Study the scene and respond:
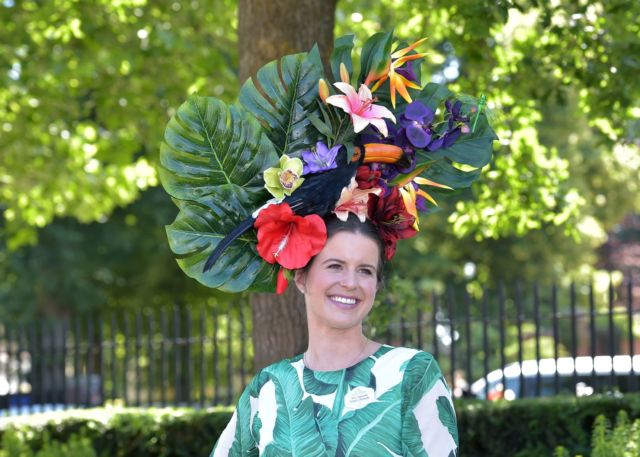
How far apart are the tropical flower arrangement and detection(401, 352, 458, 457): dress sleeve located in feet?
1.75

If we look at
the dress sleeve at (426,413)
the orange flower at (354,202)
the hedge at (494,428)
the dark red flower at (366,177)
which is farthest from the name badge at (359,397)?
the hedge at (494,428)

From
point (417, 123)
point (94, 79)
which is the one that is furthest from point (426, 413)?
point (94, 79)

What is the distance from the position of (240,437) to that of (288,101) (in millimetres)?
1112

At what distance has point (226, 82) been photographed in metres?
9.80

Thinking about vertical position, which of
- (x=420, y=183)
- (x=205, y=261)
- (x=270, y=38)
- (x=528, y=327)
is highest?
Answer: (x=270, y=38)

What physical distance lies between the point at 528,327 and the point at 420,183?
21787mm

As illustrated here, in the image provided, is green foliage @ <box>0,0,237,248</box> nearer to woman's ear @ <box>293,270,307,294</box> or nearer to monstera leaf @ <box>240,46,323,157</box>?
monstera leaf @ <box>240,46,323,157</box>

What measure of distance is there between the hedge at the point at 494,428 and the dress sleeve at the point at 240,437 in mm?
3465

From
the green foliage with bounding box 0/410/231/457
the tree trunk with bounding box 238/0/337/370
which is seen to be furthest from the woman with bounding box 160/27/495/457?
the green foliage with bounding box 0/410/231/457

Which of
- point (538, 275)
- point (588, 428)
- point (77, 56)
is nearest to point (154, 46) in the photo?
point (77, 56)

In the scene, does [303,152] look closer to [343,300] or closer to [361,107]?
[361,107]

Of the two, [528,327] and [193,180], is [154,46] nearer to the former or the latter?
[193,180]

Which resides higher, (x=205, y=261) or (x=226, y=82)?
(x=226, y=82)

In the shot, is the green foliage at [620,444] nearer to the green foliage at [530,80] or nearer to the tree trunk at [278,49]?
the green foliage at [530,80]
